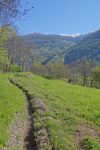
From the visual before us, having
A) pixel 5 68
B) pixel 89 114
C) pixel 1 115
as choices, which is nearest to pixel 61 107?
pixel 89 114

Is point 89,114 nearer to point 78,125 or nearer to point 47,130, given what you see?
point 78,125

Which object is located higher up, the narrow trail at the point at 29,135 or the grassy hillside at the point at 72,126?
the grassy hillside at the point at 72,126

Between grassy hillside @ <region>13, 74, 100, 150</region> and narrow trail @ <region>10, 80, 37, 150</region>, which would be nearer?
grassy hillside @ <region>13, 74, 100, 150</region>

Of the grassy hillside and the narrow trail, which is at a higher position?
the grassy hillside

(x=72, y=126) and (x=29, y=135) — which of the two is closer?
(x=29, y=135)

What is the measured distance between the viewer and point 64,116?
84.9 ft

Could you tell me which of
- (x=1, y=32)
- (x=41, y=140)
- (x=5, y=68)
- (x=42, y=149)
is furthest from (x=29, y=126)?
(x=5, y=68)

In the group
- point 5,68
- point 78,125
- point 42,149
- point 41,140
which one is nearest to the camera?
point 42,149

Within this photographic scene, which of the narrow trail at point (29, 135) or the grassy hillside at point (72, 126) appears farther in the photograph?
the narrow trail at point (29, 135)

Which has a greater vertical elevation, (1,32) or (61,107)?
(1,32)

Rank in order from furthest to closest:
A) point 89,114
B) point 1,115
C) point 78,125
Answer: point 89,114 < point 1,115 < point 78,125

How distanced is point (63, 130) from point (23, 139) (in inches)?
113

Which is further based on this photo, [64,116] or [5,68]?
[5,68]

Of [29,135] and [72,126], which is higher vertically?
[72,126]
